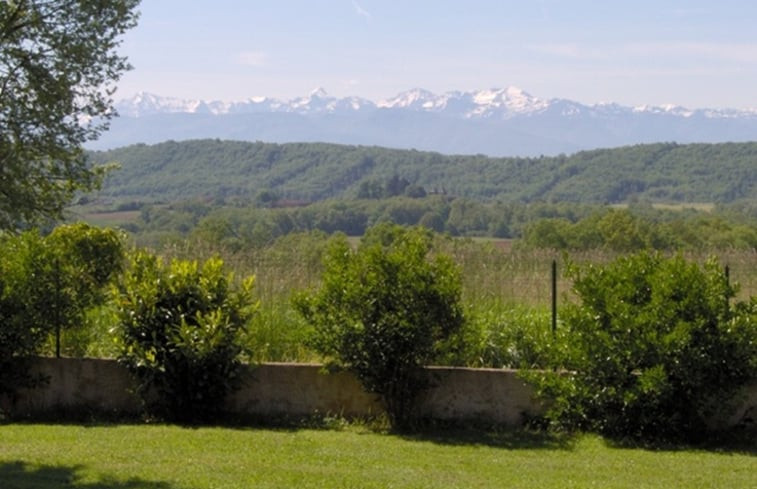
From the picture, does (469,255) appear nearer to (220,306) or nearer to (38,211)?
(220,306)

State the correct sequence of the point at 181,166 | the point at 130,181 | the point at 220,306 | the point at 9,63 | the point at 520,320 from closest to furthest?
the point at 9,63, the point at 220,306, the point at 520,320, the point at 130,181, the point at 181,166

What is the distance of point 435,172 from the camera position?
6432 inches

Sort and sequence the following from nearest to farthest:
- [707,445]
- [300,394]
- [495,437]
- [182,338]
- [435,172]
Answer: [707,445] < [495,437] < [182,338] < [300,394] < [435,172]

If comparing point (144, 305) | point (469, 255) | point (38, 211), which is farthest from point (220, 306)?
point (469, 255)

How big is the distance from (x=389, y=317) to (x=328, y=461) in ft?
6.73

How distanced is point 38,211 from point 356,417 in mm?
4209

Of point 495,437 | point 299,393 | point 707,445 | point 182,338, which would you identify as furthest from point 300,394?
point 707,445

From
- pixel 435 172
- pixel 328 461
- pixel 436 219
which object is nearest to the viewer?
pixel 328 461

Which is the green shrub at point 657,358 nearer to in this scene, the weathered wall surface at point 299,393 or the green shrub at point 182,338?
the weathered wall surface at point 299,393

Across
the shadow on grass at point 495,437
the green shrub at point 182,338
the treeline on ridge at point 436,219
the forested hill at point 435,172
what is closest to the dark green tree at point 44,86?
the green shrub at point 182,338

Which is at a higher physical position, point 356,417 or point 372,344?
point 372,344

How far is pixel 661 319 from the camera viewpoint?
10.8 meters

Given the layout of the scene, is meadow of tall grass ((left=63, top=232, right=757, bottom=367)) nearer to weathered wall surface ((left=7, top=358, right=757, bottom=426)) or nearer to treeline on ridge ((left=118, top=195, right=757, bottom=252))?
weathered wall surface ((left=7, top=358, right=757, bottom=426))

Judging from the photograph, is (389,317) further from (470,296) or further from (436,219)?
(436,219)
